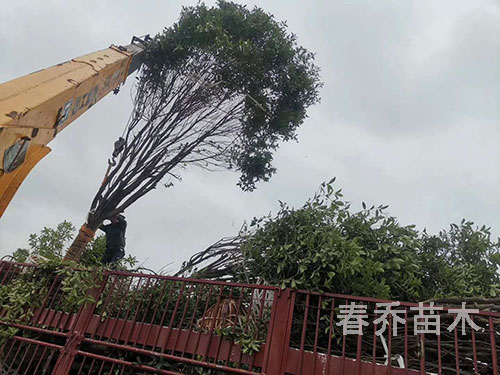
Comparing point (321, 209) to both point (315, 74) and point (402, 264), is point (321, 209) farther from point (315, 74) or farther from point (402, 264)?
point (315, 74)

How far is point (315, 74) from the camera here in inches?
352

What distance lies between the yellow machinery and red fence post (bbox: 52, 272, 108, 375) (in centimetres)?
156

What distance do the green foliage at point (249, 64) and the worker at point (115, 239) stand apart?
342cm

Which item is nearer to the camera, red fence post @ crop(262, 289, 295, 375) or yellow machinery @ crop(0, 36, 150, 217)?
red fence post @ crop(262, 289, 295, 375)

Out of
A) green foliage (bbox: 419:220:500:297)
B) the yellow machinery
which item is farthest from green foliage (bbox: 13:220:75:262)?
green foliage (bbox: 419:220:500:297)

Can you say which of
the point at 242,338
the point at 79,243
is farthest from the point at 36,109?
the point at 242,338

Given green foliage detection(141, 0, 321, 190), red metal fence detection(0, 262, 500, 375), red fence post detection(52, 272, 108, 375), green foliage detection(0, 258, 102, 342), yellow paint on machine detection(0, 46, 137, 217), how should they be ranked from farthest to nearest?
green foliage detection(141, 0, 321, 190), green foliage detection(0, 258, 102, 342), red fence post detection(52, 272, 108, 375), yellow paint on machine detection(0, 46, 137, 217), red metal fence detection(0, 262, 500, 375)

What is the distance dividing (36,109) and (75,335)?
2.78 metres

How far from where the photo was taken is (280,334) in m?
3.40

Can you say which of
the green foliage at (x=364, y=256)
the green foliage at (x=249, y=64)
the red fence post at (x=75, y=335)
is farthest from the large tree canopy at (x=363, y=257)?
the green foliage at (x=249, y=64)

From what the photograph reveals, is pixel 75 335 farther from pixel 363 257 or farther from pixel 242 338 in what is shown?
pixel 363 257

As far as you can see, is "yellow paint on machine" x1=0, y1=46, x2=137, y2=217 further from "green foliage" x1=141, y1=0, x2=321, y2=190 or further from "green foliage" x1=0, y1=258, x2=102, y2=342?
"green foliage" x1=141, y1=0, x2=321, y2=190

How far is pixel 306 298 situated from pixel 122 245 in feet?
15.1

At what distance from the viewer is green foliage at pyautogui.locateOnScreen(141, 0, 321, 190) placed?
25.4 ft
